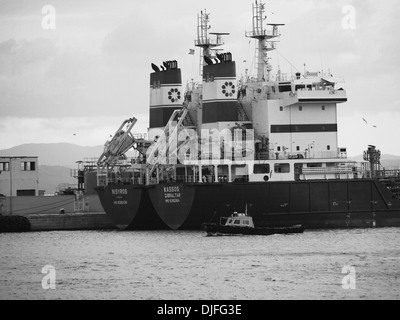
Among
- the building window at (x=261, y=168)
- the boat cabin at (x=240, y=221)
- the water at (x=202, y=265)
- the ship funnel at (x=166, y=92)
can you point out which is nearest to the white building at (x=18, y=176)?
the ship funnel at (x=166, y=92)

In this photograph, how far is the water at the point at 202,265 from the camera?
47.2 m

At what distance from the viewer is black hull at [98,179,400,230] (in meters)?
67.4

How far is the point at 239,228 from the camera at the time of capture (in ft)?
213

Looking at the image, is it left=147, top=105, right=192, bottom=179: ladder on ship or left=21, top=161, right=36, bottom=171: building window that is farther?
left=21, top=161, right=36, bottom=171: building window

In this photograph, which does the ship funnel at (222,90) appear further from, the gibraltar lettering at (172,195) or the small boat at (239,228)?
the small boat at (239,228)

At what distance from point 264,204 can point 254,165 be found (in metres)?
2.78

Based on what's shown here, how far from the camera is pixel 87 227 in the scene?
2972 inches

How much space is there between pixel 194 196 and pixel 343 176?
883cm

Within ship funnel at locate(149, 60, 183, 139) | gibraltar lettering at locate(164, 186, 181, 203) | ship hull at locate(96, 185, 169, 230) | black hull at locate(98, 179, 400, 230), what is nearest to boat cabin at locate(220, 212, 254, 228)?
black hull at locate(98, 179, 400, 230)

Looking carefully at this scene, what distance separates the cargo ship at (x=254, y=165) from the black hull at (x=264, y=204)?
0.05 meters

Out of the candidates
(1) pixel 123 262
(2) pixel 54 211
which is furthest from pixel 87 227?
(1) pixel 123 262

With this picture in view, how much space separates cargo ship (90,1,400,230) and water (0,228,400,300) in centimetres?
165

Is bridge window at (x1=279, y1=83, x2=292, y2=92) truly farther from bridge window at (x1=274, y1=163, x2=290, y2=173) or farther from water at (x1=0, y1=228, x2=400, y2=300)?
water at (x1=0, y1=228, x2=400, y2=300)

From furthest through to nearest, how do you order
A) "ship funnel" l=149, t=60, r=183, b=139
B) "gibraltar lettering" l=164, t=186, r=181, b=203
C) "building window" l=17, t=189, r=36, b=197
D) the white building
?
"building window" l=17, t=189, r=36, b=197 → the white building → "ship funnel" l=149, t=60, r=183, b=139 → "gibraltar lettering" l=164, t=186, r=181, b=203
